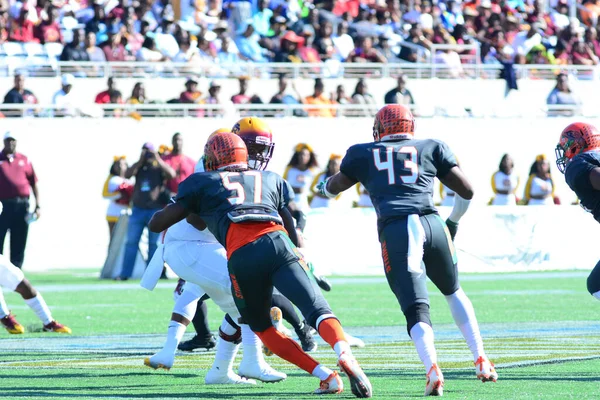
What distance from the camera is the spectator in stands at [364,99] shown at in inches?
950

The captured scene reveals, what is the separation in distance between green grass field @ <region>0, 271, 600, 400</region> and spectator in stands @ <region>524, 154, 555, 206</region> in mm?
4491

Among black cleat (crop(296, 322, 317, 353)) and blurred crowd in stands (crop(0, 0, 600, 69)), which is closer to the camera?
black cleat (crop(296, 322, 317, 353))

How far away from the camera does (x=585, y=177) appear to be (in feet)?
25.2

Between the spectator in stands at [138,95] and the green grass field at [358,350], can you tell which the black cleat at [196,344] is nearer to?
the green grass field at [358,350]

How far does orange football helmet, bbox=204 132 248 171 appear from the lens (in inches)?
278

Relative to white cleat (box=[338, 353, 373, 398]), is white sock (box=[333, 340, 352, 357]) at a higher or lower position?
higher

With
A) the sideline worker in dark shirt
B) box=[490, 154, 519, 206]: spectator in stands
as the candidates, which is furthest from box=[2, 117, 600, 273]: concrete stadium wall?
the sideline worker in dark shirt

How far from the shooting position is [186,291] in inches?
333

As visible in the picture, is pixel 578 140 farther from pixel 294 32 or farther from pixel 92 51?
pixel 294 32

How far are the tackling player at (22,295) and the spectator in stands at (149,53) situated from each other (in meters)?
13.3

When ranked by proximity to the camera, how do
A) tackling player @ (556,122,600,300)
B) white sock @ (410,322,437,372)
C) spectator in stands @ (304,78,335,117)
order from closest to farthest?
white sock @ (410,322,437,372), tackling player @ (556,122,600,300), spectator in stands @ (304,78,335,117)

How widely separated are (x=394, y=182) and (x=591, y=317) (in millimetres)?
5328

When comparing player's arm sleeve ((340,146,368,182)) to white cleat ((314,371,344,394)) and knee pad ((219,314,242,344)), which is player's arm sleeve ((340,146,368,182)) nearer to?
knee pad ((219,314,242,344))

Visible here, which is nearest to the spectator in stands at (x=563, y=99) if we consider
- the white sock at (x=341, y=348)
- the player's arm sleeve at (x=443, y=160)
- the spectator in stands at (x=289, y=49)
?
the spectator in stands at (x=289, y=49)
